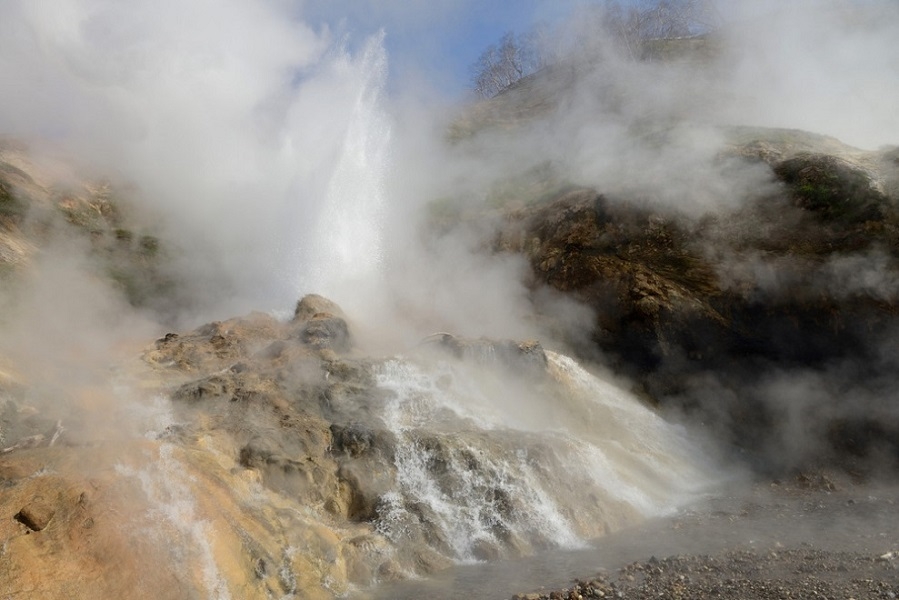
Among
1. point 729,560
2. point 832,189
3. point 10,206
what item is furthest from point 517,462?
point 10,206

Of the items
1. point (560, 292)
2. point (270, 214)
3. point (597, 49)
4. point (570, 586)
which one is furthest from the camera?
point (597, 49)

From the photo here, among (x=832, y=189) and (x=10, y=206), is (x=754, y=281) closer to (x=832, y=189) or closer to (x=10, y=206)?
(x=832, y=189)

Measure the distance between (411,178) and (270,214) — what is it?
8086mm

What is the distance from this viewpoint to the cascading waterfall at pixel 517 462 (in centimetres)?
854

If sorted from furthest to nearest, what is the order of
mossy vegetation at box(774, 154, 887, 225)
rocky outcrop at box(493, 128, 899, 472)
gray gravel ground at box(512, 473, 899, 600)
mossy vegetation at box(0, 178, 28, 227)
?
mossy vegetation at box(0, 178, 28, 227), mossy vegetation at box(774, 154, 887, 225), rocky outcrop at box(493, 128, 899, 472), gray gravel ground at box(512, 473, 899, 600)

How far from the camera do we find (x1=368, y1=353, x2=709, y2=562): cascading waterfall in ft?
28.0

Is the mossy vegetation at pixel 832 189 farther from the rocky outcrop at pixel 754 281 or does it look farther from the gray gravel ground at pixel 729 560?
the gray gravel ground at pixel 729 560

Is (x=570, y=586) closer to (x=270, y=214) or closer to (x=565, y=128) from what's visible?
(x=270, y=214)

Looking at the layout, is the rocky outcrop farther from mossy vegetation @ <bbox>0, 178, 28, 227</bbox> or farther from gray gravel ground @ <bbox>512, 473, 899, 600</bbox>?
mossy vegetation @ <bbox>0, 178, 28, 227</bbox>

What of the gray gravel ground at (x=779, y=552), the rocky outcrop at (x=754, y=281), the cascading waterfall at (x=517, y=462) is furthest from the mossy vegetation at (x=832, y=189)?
the cascading waterfall at (x=517, y=462)

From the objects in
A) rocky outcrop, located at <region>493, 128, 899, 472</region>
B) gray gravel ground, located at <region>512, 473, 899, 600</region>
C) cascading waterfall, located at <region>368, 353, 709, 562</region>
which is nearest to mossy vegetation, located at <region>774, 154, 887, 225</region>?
rocky outcrop, located at <region>493, 128, 899, 472</region>

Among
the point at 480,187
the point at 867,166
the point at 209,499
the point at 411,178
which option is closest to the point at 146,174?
the point at 411,178

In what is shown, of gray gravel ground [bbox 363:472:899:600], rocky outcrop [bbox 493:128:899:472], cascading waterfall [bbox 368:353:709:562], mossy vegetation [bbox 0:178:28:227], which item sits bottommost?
gray gravel ground [bbox 363:472:899:600]

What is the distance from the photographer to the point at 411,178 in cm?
2641
